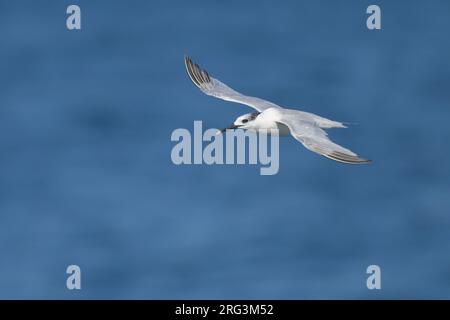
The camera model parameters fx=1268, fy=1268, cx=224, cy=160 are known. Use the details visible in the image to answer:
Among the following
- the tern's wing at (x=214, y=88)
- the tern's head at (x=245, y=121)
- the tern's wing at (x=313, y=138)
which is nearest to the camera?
the tern's wing at (x=313, y=138)

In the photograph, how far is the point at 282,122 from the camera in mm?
19438

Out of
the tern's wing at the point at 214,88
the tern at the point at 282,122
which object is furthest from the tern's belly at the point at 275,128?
the tern's wing at the point at 214,88

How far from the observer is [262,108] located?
21.1 m

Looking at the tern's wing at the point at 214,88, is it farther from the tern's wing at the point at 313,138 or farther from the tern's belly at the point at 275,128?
the tern's wing at the point at 313,138

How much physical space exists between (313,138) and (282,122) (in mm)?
1278

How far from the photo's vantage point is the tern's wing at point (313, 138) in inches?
671

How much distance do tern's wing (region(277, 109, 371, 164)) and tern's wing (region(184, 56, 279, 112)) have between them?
57.8 inches

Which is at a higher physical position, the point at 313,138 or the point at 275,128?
the point at 275,128

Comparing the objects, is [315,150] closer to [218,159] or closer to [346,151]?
[346,151]

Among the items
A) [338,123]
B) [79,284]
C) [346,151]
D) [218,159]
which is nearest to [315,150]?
[346,151]

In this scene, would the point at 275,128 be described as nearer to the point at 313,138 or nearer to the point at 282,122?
the point at 282,122

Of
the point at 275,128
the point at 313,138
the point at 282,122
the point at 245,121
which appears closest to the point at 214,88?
the point at 245,121
